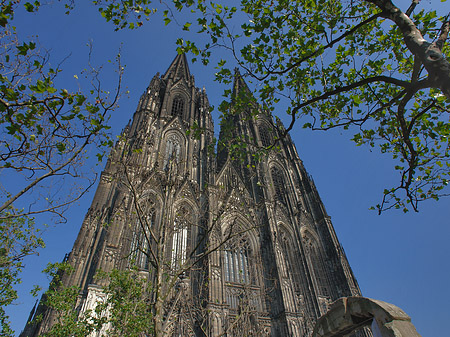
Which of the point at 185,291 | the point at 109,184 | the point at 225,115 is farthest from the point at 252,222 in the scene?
the point at 225,115

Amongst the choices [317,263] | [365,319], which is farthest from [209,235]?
[365,319]

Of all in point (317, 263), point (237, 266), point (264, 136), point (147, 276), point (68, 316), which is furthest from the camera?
point (264, 136)

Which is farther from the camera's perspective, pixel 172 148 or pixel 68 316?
pixel 172 148

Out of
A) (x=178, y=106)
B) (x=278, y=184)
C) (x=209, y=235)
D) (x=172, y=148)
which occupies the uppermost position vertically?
(x=178, y=106)

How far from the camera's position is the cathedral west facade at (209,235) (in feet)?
41.0

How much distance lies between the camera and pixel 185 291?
14375 millimetres

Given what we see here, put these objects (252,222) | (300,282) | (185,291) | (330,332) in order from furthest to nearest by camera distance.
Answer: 1. (252,222)
2. (300,282)
3. (185,291)
4. (330,332)

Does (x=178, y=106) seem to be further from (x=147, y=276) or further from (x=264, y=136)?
(x=147, y=276)

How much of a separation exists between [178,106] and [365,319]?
26.9 meters

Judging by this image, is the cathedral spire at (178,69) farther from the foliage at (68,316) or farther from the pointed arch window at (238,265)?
the foliage at (68,316)

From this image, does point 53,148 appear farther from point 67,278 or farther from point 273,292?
point 273,292

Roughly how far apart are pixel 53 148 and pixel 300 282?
17.3 m

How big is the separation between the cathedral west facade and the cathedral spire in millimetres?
3648

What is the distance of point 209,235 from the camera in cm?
1641
